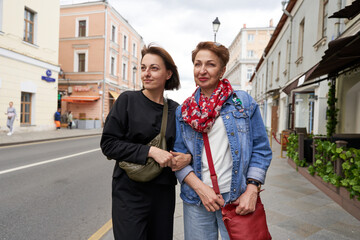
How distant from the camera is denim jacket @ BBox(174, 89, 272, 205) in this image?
1.59 metres

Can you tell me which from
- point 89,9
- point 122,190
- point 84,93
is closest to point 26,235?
point 122,190

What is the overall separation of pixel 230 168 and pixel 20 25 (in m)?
19.0

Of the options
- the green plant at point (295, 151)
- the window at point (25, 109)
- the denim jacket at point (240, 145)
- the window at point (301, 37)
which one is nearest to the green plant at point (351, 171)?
the green plant at point (295, 151)

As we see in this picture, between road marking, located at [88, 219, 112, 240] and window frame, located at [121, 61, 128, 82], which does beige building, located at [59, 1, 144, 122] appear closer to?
window frame, located at [121, 61, 128, 82]

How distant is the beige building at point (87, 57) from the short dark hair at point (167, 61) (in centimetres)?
2510

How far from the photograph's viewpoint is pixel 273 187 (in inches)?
211

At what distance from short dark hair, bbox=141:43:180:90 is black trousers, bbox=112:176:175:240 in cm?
83

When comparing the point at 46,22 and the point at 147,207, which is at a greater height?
the point at 46,22

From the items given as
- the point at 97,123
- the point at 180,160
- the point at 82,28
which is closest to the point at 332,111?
the point at 180,160

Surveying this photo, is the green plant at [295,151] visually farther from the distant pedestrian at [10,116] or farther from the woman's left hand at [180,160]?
the distant pedestrian at [10,116]

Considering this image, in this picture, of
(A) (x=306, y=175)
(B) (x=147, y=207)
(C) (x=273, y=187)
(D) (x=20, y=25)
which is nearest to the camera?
(B) (x=147, y=207)

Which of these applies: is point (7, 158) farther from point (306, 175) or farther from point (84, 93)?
point (84, 93)

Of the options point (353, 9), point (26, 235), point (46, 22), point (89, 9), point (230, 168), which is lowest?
point (26, 235)

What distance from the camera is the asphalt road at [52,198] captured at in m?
3.28
